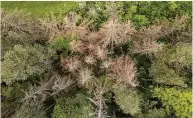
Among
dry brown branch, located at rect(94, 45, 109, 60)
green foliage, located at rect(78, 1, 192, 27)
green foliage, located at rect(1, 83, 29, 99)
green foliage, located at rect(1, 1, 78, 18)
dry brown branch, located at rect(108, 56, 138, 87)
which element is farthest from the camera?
green foliage, located at rect(1, 1, 78, 18)

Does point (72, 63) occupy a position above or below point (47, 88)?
above

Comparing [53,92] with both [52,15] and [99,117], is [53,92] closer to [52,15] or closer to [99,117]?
[99,117]

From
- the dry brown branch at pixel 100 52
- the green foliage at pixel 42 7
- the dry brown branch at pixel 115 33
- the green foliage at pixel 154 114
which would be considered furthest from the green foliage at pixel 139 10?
the green foliage at pixel 154 114

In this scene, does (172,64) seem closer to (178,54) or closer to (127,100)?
(178,54)

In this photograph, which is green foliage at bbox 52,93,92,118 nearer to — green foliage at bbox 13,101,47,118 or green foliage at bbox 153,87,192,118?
green foliage at bbox 13,101,47,118

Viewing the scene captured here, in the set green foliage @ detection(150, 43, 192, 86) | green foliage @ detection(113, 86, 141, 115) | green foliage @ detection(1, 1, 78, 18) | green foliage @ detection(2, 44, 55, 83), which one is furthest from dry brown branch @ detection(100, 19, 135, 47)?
green foliage @ detection(1, 1, 78, 18)

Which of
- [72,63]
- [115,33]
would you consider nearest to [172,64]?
[115,33]
